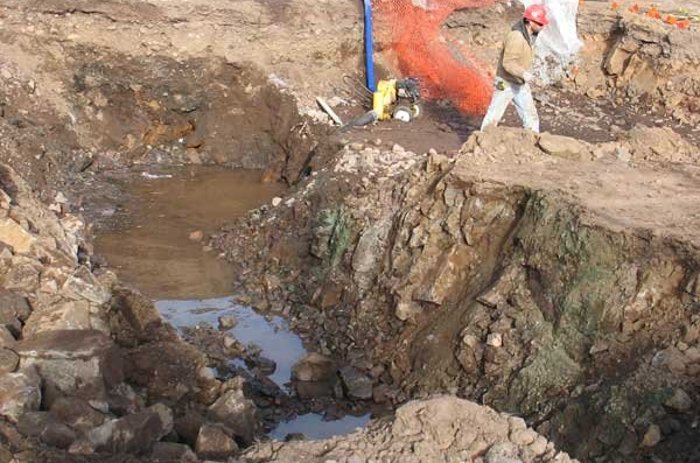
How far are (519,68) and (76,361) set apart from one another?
18.4 ft

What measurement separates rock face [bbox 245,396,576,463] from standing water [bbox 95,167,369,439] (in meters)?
2.36

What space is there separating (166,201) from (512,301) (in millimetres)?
5653

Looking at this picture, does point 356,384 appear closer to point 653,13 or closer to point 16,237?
point 16,237

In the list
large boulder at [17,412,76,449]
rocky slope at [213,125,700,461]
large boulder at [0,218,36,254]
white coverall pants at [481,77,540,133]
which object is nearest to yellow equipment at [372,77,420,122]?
rocky slope at [213,125,700,461]

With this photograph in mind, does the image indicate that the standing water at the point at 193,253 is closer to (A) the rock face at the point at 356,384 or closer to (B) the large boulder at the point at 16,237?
(A) the rock face at the point at 356,384

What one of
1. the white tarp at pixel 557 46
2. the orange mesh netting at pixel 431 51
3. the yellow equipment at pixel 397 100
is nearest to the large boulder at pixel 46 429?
the yellow equipment at pixel 397 100

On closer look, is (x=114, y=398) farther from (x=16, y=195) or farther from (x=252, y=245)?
(x=252, y=245)

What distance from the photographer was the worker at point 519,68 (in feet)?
30.2

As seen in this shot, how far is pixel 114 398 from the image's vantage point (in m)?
5.93

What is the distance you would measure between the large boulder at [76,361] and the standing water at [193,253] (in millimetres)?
1660

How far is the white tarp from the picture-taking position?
13078 mm

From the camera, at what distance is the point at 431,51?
12.6 metres

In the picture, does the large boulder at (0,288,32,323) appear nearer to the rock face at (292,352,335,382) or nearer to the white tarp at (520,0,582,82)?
the rock face at (292,352,335,382)

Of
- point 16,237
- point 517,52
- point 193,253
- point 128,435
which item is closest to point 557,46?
point 517,52
